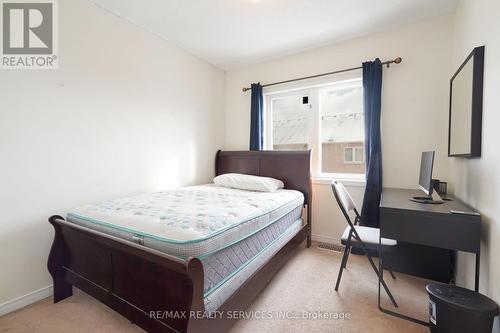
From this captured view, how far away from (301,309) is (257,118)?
97.2 inches

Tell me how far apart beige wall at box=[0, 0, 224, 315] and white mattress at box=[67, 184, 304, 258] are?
0.41 metres

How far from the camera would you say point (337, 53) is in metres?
2.87

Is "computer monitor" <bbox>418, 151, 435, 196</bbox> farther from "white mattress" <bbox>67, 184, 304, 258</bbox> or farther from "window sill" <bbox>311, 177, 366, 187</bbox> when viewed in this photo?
"white mattress" <bbox>67, 184, 304, 258</bbox>

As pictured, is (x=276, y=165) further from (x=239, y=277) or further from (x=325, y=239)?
(x=239, y=277)

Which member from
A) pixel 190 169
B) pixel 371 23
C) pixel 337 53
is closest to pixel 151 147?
pixel 190 169

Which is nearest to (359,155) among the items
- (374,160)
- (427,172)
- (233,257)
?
(374,160)

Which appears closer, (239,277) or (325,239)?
(239,277)

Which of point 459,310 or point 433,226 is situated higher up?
point 433,226

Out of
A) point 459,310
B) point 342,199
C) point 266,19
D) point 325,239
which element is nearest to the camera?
point 459,310

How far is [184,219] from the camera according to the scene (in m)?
1.43

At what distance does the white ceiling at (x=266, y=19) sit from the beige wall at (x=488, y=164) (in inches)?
27.2

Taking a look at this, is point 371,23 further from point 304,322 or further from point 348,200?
point 304,322

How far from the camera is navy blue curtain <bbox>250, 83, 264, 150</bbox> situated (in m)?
3.37

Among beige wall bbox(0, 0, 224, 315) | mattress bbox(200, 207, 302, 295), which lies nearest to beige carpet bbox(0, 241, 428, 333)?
beige wall bbox(0, 0, 224, 315)
